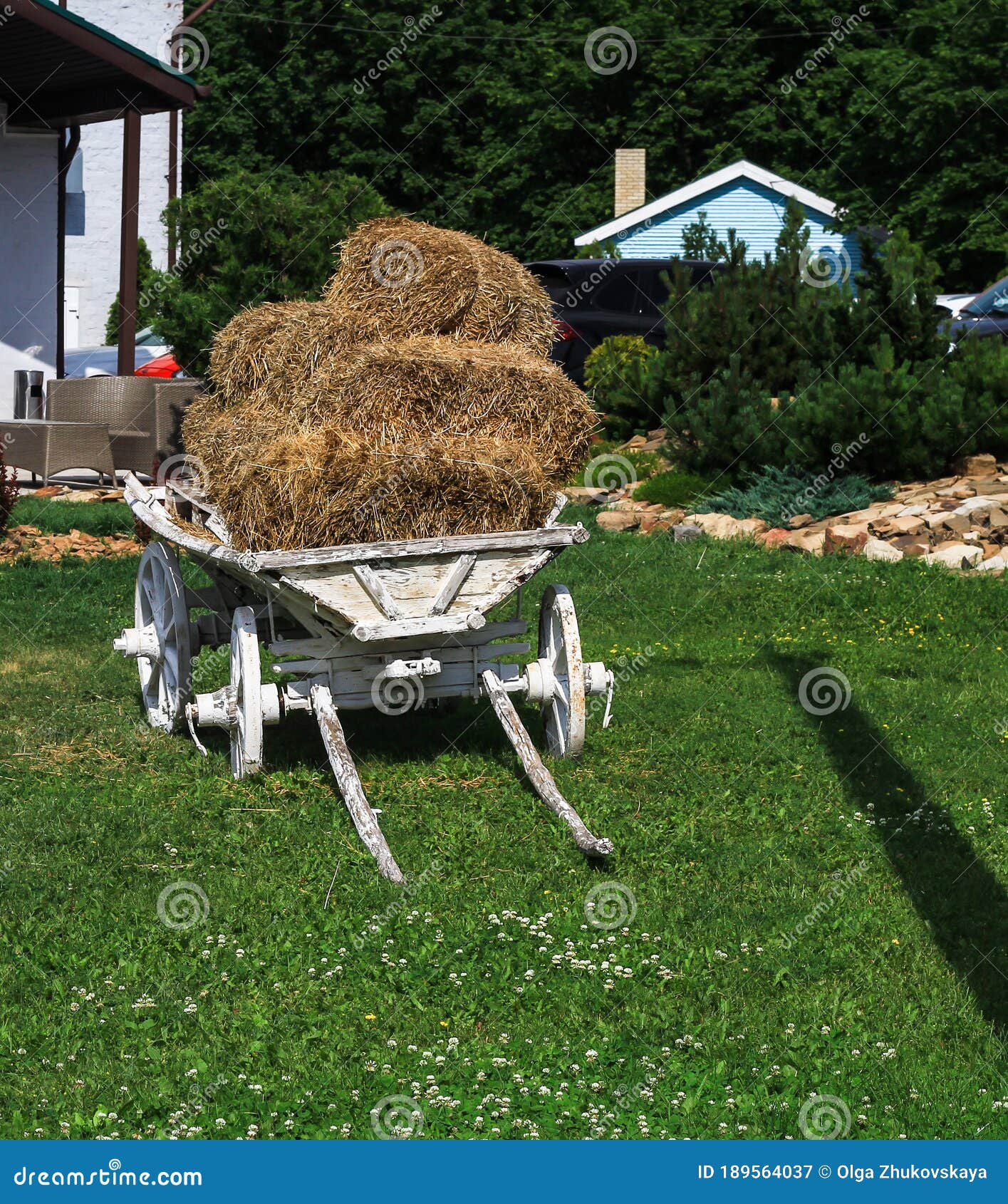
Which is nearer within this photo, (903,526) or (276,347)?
(276,347)

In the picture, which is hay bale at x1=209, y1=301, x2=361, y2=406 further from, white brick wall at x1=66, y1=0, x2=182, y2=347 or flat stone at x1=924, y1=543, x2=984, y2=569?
white brick wall at x1=66, y1=0, x2=182, y2=347

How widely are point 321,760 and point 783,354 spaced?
30.0ft

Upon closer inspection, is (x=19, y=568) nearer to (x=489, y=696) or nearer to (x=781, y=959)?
(x=489, y=696)

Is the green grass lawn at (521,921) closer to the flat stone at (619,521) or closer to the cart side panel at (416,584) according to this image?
the cart side panel at (416,584)

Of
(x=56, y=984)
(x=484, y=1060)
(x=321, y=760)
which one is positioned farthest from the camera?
(x=321, y=760)

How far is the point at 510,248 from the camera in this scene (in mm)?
40312

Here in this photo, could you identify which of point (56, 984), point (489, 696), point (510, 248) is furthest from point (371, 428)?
point (510, 248)

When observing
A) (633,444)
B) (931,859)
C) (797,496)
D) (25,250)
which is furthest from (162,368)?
(931,859)

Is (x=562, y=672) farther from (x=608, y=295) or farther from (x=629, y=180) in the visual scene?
(x=629, y=180)

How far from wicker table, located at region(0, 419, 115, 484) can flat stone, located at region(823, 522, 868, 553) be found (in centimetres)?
707

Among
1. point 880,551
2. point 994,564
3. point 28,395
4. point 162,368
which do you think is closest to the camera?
point 994,564

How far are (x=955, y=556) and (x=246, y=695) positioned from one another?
23.6 ft

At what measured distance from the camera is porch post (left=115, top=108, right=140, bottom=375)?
15508 mm

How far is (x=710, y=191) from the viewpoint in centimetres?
3152
